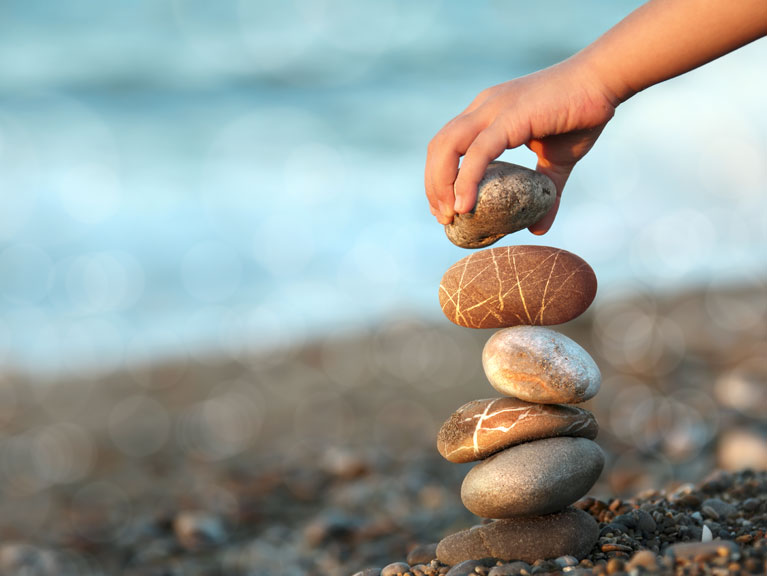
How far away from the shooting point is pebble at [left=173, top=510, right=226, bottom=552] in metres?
5.27

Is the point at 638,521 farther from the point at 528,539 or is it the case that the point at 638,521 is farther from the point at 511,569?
the point at 511,569

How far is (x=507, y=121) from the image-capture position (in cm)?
301

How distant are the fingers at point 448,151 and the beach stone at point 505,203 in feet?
0.54

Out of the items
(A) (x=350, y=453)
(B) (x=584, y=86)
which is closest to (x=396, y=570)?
(B) (x=584, y=86)

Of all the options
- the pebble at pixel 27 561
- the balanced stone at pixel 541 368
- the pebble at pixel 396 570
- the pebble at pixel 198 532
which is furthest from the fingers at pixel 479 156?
the pebble at pixel 27 561

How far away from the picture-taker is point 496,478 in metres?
3.16

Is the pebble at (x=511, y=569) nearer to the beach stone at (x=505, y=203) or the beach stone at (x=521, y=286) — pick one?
the beach stone at (x=521, y=286)

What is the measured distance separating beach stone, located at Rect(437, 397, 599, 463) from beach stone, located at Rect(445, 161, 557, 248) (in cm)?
85

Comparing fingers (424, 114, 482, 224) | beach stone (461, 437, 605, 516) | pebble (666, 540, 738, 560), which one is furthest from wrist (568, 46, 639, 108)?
pebble (666, 540, 738, 560)

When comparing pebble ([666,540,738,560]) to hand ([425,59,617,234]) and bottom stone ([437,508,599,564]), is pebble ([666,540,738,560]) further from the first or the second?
hand ([425,59,617,234])

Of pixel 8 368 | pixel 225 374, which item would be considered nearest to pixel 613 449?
pixel 225 374

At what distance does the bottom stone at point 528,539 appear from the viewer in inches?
121

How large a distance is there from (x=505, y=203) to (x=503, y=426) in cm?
106

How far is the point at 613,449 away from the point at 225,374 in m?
7.02
